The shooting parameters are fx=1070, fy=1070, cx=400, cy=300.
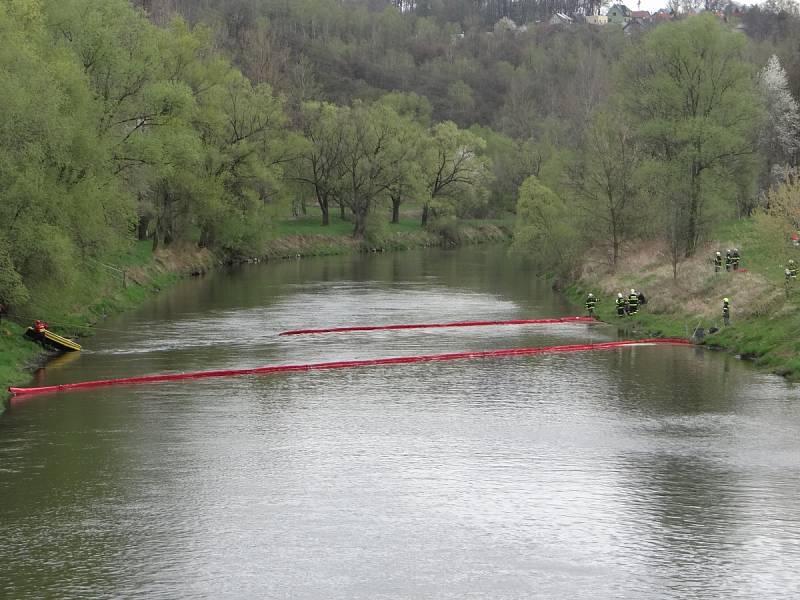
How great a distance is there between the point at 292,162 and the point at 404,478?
82.8 metres

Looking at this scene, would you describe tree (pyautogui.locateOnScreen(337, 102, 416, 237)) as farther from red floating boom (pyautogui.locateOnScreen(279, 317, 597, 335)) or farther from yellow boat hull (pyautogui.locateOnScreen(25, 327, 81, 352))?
yellow boat hull (pyautogui.locateOnScreen(25, 327, 81, 352))

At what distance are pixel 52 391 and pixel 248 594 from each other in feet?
67.1

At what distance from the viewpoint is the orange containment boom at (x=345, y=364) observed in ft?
128

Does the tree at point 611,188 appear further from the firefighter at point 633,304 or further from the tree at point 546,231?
the firefighter at point 633,304

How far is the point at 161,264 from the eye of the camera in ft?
258

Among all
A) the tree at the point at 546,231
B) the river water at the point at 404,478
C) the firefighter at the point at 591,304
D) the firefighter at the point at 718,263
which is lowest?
the river water at the point at 404,478

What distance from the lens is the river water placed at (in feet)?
69.9

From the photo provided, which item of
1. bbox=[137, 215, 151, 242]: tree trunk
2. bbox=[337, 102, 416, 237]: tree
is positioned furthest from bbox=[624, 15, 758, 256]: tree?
bbox=[337, 102, 416, 237]: tree

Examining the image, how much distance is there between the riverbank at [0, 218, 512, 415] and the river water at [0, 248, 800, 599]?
7.83 feet

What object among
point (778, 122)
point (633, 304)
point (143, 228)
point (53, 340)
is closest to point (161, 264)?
point (143, 228)

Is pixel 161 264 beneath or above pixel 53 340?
above

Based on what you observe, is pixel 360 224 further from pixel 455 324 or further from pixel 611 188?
pixel 455 324

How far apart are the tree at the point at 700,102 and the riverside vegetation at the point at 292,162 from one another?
0.14 metres

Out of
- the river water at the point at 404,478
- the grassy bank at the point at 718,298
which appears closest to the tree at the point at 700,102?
the grassy bank at the point at 718,298
